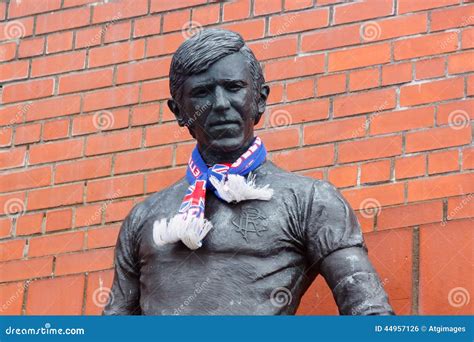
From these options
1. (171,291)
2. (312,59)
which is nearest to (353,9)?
(312,59)

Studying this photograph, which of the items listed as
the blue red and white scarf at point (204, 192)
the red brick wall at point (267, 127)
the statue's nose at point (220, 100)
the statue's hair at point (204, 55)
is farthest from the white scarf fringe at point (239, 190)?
the red brick wall at point (267, 127)

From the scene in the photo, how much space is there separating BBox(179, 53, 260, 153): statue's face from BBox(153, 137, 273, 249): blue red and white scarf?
0.21 ft

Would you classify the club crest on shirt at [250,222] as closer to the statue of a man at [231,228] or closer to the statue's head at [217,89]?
the statue of a man at [231,228]

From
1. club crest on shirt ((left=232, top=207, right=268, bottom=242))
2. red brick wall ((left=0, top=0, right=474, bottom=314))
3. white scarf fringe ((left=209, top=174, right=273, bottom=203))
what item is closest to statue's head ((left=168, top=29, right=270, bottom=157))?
white scarf fringe ((left=209, top=174, right=273, bottom=203))

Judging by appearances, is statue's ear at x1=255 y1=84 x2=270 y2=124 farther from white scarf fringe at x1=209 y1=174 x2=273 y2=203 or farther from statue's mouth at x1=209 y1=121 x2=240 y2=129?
white scarf fringe at x1=209 y1=174 x2=273 y2=203

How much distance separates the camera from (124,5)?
7602 mm

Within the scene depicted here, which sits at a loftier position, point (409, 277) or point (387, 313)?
point (409, 277)

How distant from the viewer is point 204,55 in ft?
19.2

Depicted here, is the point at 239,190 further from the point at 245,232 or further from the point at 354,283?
the point at 354,283

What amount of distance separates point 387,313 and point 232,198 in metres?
0.62

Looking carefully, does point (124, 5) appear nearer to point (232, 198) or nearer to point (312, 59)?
point (312, 59)

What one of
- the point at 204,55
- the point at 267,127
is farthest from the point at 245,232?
the point at 267,127

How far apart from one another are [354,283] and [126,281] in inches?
30.6

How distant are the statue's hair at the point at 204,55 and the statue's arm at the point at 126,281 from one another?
1.55ft
